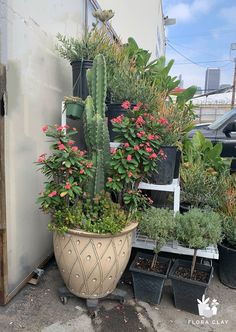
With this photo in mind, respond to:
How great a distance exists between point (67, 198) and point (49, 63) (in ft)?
4.34

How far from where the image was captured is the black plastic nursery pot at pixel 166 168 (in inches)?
102

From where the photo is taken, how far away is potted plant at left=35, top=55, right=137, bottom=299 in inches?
80.7

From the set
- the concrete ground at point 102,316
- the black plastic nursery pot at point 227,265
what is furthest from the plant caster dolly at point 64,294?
the black plastic nursery pot at point 227,265

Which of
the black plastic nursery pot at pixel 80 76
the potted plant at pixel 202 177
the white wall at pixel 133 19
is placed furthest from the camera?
the white wall at pixel 133 19

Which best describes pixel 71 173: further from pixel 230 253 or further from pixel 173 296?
pixel 230 253

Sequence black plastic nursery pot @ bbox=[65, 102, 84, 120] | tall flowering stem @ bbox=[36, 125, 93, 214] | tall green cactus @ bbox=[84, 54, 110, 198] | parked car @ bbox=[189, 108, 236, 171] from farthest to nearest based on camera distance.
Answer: parked car @ bbox=[189, 108, 236, 171] → black plastic nursery pot @ bbox=[65, 102, 84, 120] → tall green cactus @ bbox=[84, 54, 110, 198] → tall flowering stem @ bbox=[36, 125, 93, 214]

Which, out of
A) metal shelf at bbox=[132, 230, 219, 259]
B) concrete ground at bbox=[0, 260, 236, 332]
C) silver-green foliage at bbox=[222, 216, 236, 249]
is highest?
silver-green foliage at bbox=[222, 216, 236, 249]

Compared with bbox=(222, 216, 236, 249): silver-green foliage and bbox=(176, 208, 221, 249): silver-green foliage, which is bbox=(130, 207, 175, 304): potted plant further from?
bbox=(222, 216, 236, 249): silver-green foliage

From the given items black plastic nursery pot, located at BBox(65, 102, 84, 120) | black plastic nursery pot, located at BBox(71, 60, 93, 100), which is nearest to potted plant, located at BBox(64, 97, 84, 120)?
black plastic nursery pot, located at BBox(65, 102, 84, 120)

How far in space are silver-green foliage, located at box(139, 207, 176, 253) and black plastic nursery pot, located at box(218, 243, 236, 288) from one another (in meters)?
0.56

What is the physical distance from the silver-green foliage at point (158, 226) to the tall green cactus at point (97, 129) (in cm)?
44

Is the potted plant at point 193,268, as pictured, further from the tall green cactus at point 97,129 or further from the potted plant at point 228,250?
the tall green cactus at point 97,129

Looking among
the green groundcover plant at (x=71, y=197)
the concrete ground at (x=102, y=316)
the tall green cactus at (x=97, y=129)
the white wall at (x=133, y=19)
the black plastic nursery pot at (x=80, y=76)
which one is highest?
the white wall at (x=133, y=19)

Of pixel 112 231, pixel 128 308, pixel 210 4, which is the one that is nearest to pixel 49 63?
pixel 112 231
